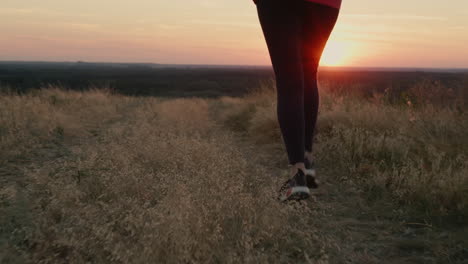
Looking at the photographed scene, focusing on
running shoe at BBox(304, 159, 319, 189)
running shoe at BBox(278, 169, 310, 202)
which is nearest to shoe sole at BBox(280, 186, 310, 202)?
running shoe at BBox(278, 169, 310, 202)

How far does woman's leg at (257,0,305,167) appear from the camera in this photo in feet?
8.23

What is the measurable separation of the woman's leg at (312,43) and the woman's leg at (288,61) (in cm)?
11

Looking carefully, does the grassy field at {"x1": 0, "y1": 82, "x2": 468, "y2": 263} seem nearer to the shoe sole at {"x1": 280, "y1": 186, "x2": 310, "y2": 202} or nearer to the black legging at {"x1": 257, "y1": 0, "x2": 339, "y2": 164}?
the shoe sole at {"x1": 280, "y1": 186, "x2": 310, "y2": 202}

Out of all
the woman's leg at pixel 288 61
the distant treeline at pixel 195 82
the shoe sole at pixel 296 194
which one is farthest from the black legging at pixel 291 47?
the distant treeline at pixel 195 82

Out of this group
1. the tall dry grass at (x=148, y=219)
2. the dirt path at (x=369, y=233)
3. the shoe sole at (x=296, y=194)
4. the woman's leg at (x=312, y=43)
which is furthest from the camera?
the woman's leg at (x=312, y=43)

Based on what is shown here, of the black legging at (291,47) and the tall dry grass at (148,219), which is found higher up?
the black legging at (291,47)

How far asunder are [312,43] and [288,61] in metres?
0.32

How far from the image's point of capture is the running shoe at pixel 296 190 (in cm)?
250

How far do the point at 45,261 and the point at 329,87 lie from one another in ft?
24.1

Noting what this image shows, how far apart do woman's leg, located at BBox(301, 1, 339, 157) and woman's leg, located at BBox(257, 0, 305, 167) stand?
0.35 feet

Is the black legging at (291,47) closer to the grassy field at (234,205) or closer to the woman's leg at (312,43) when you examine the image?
the woman's leg at (312,43)

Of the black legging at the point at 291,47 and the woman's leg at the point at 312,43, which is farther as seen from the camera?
the woman's leg at the point at 312,43

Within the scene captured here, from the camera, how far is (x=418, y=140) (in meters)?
3.92

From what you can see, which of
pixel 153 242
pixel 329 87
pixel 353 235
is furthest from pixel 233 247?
pixel 329 87
